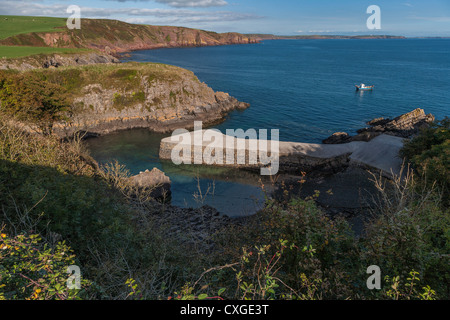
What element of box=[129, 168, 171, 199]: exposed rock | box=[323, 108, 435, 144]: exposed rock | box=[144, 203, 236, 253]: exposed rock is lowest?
box=[144, 203, 236, 253]: exposed rock

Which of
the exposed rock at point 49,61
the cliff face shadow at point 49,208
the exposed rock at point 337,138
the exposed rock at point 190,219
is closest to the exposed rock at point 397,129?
the exposed rock at point 337,138

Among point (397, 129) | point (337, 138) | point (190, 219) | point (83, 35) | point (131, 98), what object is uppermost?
point (83, 35)

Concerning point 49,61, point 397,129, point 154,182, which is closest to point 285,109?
point 397,129

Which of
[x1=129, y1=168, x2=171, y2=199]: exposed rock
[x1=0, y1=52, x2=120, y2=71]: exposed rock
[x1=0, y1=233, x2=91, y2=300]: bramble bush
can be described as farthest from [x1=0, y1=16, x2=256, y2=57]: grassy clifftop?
[x1=0, y1=233, x2=91, y2=300]: bramble bush

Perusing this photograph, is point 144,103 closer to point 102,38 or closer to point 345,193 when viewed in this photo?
point 345,193

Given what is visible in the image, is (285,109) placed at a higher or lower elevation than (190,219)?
higher

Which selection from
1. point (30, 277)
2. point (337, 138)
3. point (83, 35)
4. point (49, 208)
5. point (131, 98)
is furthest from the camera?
point (83, 35)

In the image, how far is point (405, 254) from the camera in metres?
6.19

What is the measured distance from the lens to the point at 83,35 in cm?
13462

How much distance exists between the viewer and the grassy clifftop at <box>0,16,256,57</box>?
9188cm

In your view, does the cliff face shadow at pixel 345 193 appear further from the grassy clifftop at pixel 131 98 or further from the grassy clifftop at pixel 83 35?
the grassy clifftop at pixel 83 35

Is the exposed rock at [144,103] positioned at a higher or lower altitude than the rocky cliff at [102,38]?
lower

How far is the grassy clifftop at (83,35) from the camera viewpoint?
9188 centimetres

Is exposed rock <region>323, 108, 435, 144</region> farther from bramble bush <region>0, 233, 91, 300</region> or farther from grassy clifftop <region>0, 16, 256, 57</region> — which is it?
grassy clifftop <region>0, 16, 256, 57</region>
